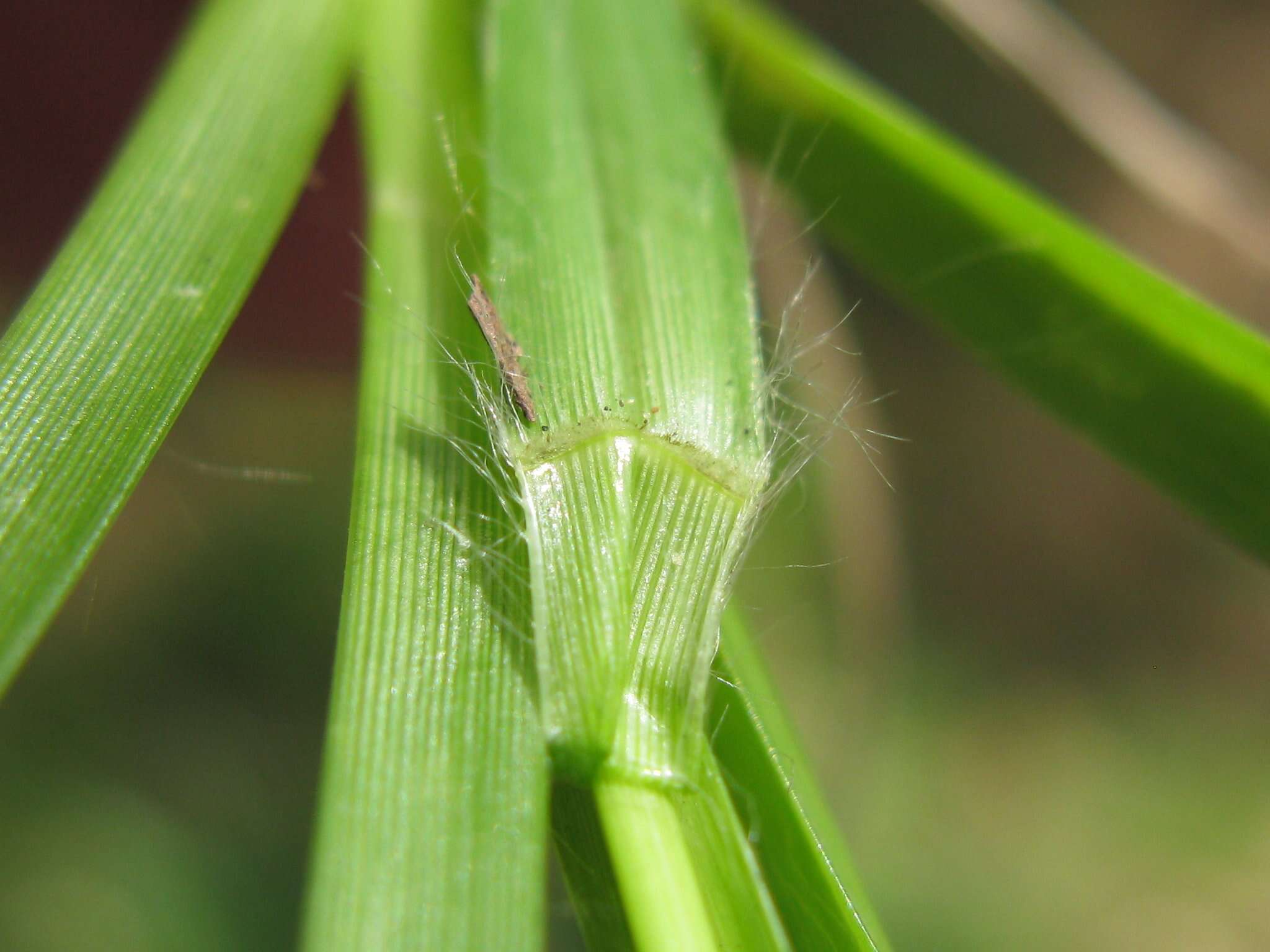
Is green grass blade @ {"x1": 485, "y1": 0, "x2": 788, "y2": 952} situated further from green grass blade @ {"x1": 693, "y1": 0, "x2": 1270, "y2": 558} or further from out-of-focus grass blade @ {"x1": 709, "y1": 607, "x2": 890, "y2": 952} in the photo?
green grass blade @ {"x1": 693, "y1": 0, "x2": 1270, "y2": 558}

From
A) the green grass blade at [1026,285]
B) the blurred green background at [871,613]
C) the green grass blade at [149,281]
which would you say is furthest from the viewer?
the blurred green background at [871,613]

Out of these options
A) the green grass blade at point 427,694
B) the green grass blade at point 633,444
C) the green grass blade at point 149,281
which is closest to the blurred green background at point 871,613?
the green grass blade at point 149,281

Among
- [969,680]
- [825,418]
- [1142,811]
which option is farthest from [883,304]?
[825,418]

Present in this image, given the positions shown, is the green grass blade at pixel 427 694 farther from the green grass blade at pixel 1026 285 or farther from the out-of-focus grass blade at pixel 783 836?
the green grass blade at pixel 1026 285

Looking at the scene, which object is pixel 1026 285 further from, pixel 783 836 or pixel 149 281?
pixel 149 281

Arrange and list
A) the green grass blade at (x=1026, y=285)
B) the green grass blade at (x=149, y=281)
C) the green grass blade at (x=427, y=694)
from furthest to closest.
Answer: the green grass blade at (x=1026, y=285) < the green grass blade at (x=149, y=281) < the green grass blade at (x=427, y=694)

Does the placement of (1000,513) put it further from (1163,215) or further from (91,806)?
(91,806)

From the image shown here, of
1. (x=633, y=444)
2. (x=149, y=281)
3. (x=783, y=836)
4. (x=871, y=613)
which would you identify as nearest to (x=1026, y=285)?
(x=633, y=444)
